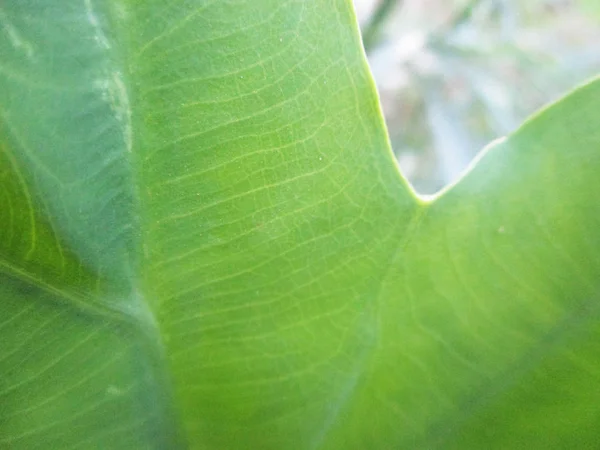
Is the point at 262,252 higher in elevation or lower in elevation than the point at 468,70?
lower

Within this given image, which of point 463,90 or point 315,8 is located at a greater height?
point 463,90

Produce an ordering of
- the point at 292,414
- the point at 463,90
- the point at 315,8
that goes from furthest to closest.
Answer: the point at 463,90
the point at 292,414
the point at 315,8

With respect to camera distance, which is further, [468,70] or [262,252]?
[468,70]

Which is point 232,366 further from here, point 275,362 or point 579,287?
point 579,287

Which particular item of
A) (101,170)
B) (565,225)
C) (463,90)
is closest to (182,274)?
(101,170)

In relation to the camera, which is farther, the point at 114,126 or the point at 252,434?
the point at 252,434
